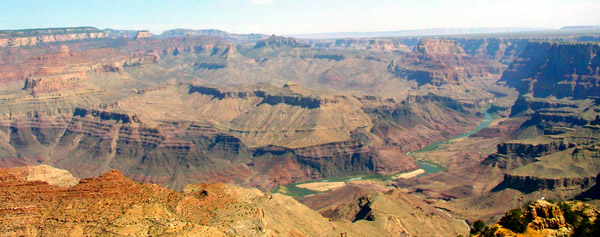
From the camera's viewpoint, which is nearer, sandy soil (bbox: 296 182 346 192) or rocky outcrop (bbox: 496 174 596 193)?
rocky outcrop (bbox: 496 174 596 193)

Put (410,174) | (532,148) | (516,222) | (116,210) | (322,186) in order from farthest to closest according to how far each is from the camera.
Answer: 1. (410,174)
2. (322,186)
3. (532,148)
4. (116,210)
5. (516,222)

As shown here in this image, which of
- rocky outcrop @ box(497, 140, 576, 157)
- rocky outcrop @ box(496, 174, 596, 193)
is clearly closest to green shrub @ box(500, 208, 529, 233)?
rocky outcrop @ box(496, 174, 596, 193)

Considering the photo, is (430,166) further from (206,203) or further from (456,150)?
(206,203)

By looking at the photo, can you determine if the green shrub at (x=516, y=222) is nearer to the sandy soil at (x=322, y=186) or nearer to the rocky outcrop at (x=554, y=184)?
the rocky outcrop at (x=554, y=184)

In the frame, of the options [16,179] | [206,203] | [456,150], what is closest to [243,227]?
[206,203]

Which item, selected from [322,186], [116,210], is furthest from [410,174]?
[116,210]

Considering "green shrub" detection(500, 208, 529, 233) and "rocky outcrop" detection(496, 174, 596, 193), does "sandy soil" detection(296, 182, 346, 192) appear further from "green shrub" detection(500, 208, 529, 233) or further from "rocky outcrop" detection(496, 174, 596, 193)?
"green shrub" detection(500, 208, 529, 233)

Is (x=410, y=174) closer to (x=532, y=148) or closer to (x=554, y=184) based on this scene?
(x=532, y=148)

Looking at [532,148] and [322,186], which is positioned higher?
[532,148]
